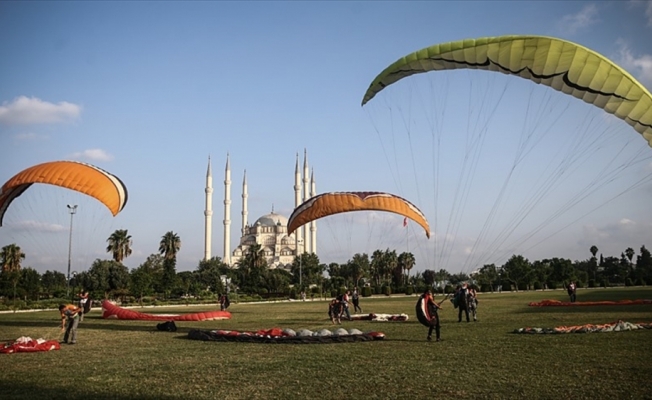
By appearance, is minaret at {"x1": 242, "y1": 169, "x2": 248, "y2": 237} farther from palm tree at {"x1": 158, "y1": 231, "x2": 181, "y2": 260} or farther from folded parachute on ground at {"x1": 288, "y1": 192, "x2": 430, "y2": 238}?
folded parachute on ground at {"x1": 288, "y1": 192, "x2": 430, "y2": 238}

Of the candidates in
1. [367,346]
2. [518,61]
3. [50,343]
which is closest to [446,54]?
[518,61]

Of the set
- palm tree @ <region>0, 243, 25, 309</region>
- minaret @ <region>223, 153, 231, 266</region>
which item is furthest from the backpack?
minaret @ <region>223, 153, 231, 266</region>

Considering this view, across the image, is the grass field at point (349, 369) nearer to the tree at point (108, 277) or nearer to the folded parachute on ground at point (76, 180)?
the folded parachute on ground at point (76, 180)

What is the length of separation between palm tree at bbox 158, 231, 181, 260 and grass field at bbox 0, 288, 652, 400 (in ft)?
192

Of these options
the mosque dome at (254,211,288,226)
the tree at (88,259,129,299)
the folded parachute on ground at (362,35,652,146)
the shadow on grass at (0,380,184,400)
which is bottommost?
the shadow on grass at (0,380,184,400)

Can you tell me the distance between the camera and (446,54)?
1214 centimetres

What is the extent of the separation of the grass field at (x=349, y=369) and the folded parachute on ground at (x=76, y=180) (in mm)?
4516

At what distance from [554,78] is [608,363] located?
559 centimetres

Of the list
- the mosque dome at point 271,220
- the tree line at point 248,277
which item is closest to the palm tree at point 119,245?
the tree line at point 248,277

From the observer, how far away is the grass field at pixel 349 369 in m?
7.84

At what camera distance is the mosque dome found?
134m

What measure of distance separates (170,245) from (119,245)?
38.0ft

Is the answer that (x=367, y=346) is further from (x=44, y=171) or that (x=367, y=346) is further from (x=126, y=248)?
(x=126, y=248)

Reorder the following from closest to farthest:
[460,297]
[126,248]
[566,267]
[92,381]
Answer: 1. [92,381]
2. [460,297]
3. [126,248]
4. [566,267]
